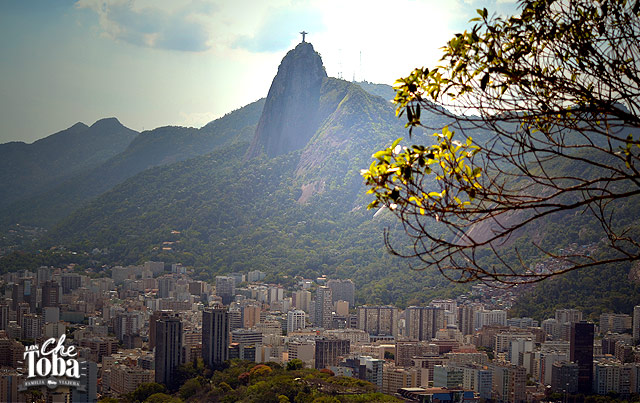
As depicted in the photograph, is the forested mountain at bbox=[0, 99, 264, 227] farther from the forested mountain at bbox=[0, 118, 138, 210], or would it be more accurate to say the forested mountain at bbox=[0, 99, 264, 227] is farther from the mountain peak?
the mountain peak

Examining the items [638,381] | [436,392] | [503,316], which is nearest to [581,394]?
[638,381]

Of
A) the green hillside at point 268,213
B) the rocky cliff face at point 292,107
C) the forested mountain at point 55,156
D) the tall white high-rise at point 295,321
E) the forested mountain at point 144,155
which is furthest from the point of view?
the forested mountain at point 55,156

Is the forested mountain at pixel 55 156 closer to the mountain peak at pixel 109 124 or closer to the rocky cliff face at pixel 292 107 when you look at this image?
the mountain peak at pixel 109 124

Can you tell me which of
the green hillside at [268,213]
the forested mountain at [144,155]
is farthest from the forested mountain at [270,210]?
the forested mountain at [144,155]

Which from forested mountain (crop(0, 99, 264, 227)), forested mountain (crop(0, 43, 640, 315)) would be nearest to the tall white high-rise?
forested mountain (crop(0, 43, 640, 315))

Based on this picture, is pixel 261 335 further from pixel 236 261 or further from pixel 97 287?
pixel 236 261

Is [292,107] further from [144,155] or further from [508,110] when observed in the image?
[508,110]

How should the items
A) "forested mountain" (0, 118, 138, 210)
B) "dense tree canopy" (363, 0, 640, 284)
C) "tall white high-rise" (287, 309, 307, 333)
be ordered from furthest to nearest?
"forested mountain" (0, 118, 138, 210) < "tall white high-rise" (287, 309, 307, 333) < "dense tree canopy" (363, 0, 640, 284)
